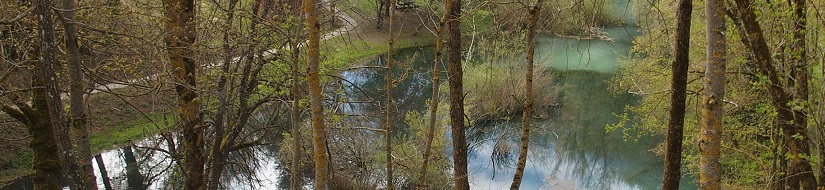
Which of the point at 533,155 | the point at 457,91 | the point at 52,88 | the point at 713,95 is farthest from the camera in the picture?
A: the point at 533,155

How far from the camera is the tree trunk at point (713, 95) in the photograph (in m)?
4.13

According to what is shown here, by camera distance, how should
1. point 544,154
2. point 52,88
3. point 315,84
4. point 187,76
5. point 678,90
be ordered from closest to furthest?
1. point 52,88
2. point 678,90
3. point 315,84
4. point 187,76
5. point 544,154

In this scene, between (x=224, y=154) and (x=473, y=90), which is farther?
(x=473, y=90)

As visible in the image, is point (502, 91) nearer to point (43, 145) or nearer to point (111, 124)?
point (111, 124)

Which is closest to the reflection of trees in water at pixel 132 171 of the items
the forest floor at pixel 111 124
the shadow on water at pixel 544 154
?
the shadow on water at pixel 544 154

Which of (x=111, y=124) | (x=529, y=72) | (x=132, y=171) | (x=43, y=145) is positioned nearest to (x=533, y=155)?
(x=132, y=171)

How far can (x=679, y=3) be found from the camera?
200 inches

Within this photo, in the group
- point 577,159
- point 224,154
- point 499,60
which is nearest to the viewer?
point 224,154

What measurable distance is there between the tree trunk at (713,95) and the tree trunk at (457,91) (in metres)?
2.78

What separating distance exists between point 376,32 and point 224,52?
21.3 meters

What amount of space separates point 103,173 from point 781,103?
12.8m

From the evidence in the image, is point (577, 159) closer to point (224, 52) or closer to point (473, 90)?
point (473, 90)

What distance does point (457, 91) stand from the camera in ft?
23.1

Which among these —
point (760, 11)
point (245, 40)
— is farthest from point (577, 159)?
point (245, 40)
